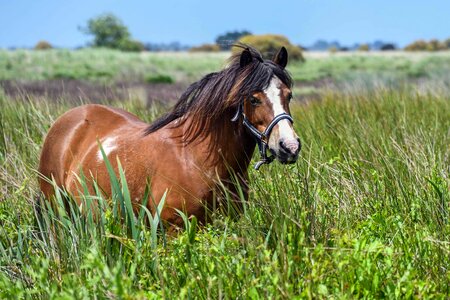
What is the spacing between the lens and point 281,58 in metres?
4.32

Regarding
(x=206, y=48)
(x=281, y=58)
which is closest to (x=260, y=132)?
(x=281, y=58)

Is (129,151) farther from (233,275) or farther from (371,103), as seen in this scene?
(371,103)

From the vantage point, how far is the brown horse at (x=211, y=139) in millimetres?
3914

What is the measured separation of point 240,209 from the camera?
12.8 ft

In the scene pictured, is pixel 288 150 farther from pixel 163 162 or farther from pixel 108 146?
pixel 108 146

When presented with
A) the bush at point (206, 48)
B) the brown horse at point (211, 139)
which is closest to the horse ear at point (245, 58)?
the brown horse at point (211, 139)

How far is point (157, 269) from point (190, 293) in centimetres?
39

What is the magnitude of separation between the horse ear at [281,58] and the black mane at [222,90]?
0.51ft

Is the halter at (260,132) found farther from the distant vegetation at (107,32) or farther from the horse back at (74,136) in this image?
the distant vegetation at (107,32)

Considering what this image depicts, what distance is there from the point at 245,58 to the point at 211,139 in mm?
512

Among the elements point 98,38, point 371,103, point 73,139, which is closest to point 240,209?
point 73,139

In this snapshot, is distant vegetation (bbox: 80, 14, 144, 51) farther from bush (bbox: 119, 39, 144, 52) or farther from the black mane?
the black mane

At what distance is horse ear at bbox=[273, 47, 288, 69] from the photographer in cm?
427

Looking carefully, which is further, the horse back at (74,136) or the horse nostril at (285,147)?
the horse back at (74,136)
